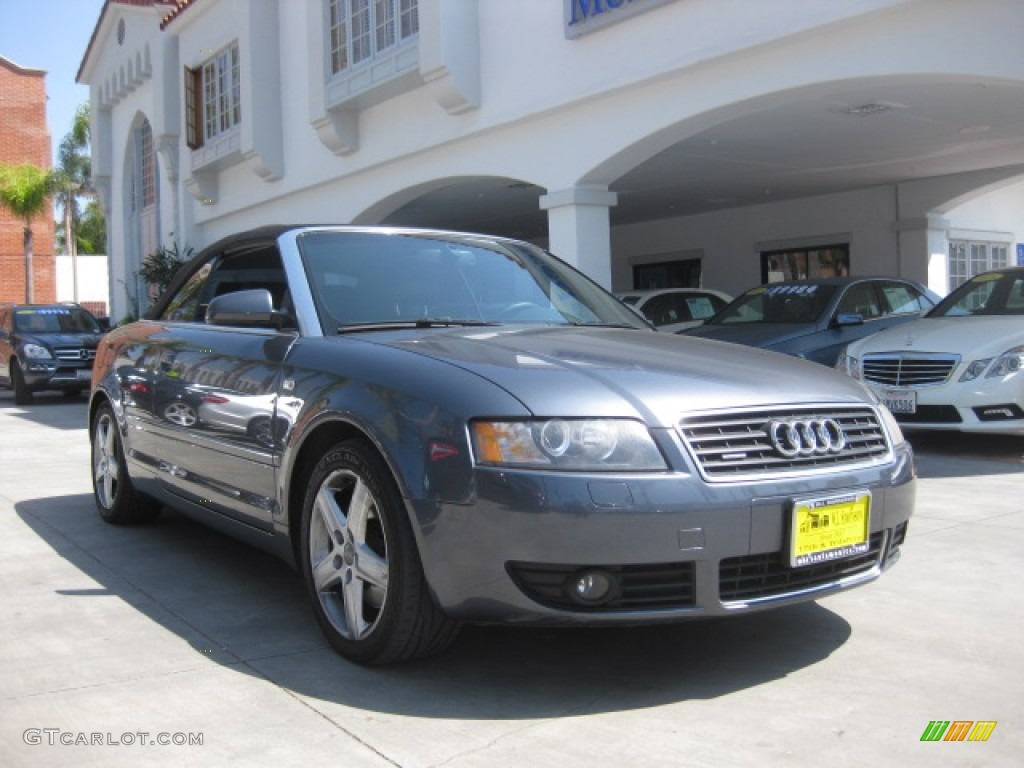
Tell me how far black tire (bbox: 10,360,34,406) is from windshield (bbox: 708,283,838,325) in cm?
1049

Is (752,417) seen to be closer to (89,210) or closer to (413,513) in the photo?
(413,513)

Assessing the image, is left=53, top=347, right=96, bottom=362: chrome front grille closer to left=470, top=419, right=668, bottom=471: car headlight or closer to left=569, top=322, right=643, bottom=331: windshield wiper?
left=569, top=322, right=643, bottom=331: windshield wiper

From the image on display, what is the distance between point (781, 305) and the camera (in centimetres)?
1101

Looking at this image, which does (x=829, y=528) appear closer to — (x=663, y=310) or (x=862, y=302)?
(x=862, y=302)

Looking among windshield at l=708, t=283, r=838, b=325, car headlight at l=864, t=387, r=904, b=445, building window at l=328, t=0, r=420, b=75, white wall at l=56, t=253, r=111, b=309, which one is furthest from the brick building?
car headlight at l=864, t=387, r=904, b=445

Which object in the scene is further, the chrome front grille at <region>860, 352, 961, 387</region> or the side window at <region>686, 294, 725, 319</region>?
the side window at <region>686, 294, 725, 319</region>

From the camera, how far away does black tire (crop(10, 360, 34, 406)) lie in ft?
53.3

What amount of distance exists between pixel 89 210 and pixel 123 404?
66525mm

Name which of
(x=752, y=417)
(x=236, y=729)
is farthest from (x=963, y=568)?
(x=236, y=729)

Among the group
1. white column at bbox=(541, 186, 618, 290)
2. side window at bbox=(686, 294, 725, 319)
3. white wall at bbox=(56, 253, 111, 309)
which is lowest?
side window at bbox=(686, 294, 725, 319)

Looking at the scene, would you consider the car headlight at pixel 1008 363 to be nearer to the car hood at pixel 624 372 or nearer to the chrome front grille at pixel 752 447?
the car hood at pixel 624 372

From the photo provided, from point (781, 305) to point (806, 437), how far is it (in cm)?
784

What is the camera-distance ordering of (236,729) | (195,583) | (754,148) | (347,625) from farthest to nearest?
(754,148), (195,583), (347,625), (236,729)

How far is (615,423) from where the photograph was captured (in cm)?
320
